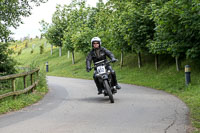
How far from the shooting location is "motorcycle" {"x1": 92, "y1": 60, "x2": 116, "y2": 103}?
908 centimetres

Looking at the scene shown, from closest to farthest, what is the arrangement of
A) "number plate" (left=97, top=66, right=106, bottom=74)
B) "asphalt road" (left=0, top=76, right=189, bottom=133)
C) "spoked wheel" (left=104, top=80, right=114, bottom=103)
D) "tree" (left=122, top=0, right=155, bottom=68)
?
"asphalt road" (left=0, top=76, right=189, bottom=133), "spoked wheel" (left=104, top=80, right=114, bottom=103), "number plate" (left=97, top=66, right=106, bottom=74), "tree" (left=122, top=0, right=155, bottom=68)

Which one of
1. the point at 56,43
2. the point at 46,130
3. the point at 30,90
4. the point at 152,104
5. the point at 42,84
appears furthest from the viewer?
the point at 56,43

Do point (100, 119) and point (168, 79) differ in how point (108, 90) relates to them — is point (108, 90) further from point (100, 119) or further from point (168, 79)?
point (168, 79)

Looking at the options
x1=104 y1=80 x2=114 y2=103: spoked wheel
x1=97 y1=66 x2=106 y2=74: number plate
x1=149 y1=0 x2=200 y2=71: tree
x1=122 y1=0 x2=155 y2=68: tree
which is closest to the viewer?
x1=104 y1=80 x2=114 y2=103: spoked wheel

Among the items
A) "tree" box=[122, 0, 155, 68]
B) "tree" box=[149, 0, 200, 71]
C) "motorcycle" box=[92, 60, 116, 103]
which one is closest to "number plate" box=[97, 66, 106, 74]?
"motorcycle" box=[92, 60, 116, 103]

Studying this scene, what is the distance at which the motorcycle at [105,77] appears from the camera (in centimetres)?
908

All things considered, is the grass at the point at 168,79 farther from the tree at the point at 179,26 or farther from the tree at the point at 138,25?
the tree at the point at 138,25

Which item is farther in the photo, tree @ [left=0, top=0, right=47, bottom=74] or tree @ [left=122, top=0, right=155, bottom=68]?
tree @ [left=122, top=0, right=155, bottom=68]

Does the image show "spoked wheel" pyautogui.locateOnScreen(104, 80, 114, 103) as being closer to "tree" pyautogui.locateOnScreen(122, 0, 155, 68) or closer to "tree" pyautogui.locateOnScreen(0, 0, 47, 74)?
"tree" pyautogui.locateOnScreen(0, 0, 47, 74)

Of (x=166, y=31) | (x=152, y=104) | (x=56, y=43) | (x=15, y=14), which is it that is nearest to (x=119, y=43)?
(x=166, y=31)

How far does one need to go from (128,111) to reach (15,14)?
939 centimetres

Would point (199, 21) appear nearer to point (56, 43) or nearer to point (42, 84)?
point (42, 84)

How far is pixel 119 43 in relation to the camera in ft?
76.2

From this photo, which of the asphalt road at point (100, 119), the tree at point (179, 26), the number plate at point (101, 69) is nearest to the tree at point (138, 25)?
the tree at point (179, 26)
